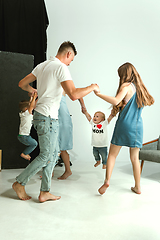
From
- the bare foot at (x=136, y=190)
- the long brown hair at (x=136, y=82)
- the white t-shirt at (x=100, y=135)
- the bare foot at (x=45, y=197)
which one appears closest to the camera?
the bare foot at (x=45, y=197)

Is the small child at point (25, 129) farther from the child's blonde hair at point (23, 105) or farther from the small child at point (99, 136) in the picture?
the small child at point (99, 136)

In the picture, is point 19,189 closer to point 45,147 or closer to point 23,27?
point 45,147

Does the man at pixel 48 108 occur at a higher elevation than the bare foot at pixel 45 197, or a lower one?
higher

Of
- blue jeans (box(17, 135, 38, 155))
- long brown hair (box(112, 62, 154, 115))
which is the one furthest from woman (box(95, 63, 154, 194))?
blue jeans (box(17, 135, 38, 155))

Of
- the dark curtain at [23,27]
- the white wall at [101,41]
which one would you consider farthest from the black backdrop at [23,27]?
the white wall at [101,41]

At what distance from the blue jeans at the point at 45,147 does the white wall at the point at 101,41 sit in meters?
2.67

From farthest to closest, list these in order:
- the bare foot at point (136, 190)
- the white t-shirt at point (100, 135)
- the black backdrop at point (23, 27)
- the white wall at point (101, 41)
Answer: the white wall at point (101, 41)
the black backdrop at point (23, 27)
the white t-shirt at point (100, 135)
the bare foot at point (136, 190)

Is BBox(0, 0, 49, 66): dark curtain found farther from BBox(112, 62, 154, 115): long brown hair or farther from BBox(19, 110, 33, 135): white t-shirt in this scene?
BBox(112, 62, 154, 115): long brown hair

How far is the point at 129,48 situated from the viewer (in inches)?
198

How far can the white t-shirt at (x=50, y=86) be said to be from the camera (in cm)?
214

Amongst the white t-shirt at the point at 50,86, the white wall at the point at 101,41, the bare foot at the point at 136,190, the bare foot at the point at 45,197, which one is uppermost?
the white wall at the point at 101,41

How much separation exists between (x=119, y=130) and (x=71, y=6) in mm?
3425

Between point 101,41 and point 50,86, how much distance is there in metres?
3.18

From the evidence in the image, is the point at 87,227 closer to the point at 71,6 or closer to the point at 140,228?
the point at 140,228
